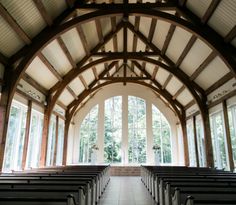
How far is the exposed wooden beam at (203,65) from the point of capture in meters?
6.28

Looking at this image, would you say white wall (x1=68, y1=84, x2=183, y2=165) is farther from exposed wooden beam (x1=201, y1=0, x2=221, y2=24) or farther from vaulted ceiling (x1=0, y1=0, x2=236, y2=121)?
exposed wooden beam (x1=201, y1=0, x2=221, y2=24)

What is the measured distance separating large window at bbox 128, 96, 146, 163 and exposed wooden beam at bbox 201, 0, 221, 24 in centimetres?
744

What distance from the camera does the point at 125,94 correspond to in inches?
498

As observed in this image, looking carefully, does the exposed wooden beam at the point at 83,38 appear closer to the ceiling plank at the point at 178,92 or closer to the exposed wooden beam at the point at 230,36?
the exposed wooden beam at the point at 230,36

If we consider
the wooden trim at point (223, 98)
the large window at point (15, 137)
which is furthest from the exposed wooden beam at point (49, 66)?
the wooden trim at point (223, 98)

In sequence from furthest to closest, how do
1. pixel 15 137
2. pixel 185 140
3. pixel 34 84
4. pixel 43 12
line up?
pixel 185 140, pixel 34 84, pixel 15 137, pixel 43 12

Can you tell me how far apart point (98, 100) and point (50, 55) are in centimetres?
604

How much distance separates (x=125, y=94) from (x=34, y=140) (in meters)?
6.42

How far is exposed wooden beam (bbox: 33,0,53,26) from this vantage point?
4795 millimetres

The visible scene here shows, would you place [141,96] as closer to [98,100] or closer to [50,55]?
[98,100]

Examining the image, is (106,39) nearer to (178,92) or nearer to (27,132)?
(178,92)

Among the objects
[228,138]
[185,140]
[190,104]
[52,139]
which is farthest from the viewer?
[185,140]

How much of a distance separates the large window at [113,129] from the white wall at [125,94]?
0.45 m

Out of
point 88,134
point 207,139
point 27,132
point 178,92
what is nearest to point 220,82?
point 207,139
